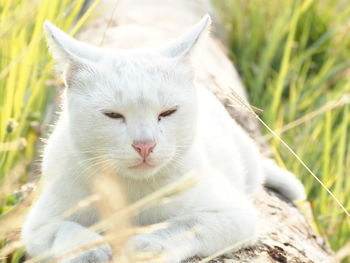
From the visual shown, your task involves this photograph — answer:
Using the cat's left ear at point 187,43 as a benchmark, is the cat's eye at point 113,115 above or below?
below

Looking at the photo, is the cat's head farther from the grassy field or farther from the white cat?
the grassy field

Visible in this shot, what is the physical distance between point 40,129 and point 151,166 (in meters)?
1.20

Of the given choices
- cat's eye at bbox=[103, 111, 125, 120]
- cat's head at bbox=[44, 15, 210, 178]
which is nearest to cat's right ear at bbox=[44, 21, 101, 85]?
cat's head at bbox=[44, 15, 210, 178]

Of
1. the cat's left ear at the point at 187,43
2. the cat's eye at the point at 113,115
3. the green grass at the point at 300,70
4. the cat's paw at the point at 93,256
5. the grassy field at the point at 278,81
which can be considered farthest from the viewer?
the green grass at the point at 300,70

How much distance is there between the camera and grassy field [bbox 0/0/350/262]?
2518mm

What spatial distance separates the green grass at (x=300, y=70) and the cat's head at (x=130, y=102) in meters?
1.17

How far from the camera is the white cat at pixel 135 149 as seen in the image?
181 cm

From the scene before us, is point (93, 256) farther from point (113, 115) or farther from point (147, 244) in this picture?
point (113, 115)

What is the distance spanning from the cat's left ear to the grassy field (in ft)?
1.55

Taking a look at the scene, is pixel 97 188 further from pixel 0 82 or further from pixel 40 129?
pixel 40 129

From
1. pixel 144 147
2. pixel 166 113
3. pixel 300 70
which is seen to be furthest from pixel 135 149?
pixel 300 70

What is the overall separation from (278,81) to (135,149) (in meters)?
1.83

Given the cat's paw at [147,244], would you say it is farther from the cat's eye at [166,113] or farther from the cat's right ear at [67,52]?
the cat's right ear at [67,52]

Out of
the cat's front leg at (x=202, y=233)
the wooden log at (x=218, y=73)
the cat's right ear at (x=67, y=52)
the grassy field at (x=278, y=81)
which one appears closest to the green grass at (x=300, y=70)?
the grassy field at (x=278, y=81)
